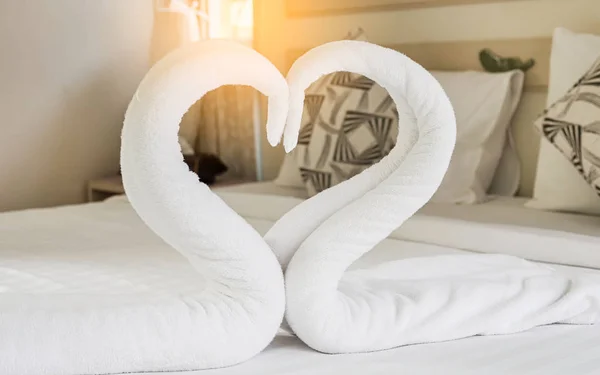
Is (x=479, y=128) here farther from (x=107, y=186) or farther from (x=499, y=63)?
(x=107, y=186)

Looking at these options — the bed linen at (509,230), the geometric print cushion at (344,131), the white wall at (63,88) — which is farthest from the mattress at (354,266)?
the white wall at (63,88)

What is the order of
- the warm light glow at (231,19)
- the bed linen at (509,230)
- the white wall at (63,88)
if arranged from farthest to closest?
the warm light glow at (231,19), the white wall at (63,88), the bed linen at (509,230)

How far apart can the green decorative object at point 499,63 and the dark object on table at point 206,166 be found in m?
1.14

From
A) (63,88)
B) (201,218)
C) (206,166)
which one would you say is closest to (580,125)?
(201,218)

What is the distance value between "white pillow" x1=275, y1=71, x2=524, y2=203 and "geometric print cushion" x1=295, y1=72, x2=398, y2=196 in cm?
20

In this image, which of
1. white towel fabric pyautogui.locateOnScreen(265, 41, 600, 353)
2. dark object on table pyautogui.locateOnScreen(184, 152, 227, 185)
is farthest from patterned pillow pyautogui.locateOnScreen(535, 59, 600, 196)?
dark object on table pyautogui.locateOnScreen(184, 152, 227, 185)

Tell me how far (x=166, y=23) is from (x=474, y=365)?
2.70 m

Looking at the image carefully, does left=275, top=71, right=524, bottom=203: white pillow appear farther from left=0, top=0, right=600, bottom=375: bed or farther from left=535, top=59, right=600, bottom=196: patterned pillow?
left=535, top=59, right=600, bottom=196: patterned pillow

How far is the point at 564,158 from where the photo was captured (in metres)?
2.17

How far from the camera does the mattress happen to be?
1036 mm

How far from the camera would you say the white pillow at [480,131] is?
7.78ft

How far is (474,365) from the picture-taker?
1.03 metres

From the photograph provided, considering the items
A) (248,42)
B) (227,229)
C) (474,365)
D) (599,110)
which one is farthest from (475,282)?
(248,42)

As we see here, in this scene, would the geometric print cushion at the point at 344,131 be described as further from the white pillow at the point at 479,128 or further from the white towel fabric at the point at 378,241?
the white towel fabric at the point at 378,241
